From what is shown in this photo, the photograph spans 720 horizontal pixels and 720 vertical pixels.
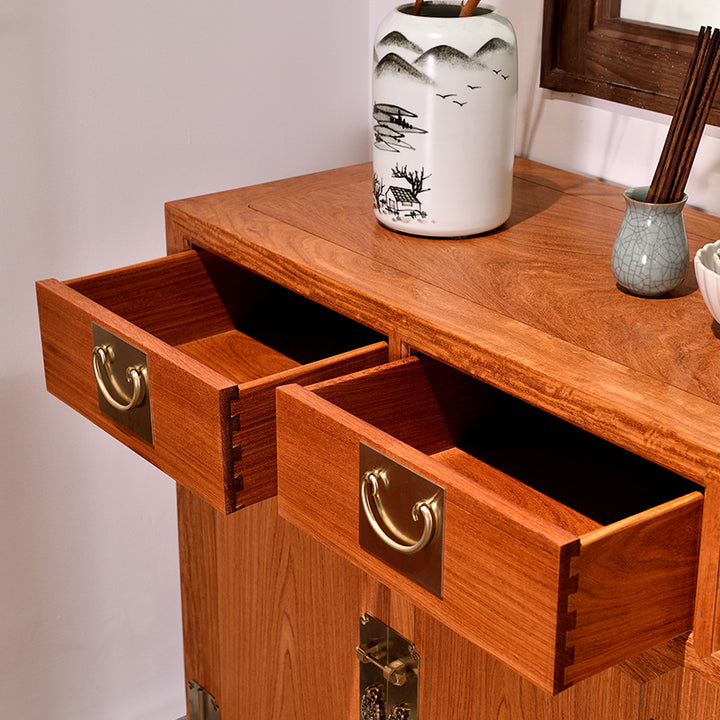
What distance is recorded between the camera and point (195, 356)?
1103 millimetres

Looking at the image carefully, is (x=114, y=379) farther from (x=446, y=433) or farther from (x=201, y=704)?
(x=201, y=704)

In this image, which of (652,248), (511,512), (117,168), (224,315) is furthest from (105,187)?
(511,512)

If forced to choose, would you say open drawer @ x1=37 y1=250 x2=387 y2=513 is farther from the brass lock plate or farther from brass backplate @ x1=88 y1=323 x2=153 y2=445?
the brass lock plate

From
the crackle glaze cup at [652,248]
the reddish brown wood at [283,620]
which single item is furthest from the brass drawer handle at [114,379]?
the crackle glaze cup at [652,248]

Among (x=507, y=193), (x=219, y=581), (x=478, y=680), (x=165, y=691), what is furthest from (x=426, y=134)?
(x=165, y=691)

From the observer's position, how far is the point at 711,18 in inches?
40.3

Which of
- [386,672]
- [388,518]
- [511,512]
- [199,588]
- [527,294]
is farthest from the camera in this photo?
[199,588]

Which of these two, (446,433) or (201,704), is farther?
(201,704)

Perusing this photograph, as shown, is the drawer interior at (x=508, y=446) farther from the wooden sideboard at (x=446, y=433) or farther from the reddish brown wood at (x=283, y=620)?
the reddish brown wood at (x=283, y=620)

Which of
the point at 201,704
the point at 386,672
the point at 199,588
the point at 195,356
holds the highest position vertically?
the point at 195,356

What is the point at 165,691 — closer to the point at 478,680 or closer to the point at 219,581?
the point at 219,581

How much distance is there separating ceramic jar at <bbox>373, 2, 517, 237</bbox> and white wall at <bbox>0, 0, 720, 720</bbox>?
240mm

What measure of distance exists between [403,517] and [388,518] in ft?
0.06

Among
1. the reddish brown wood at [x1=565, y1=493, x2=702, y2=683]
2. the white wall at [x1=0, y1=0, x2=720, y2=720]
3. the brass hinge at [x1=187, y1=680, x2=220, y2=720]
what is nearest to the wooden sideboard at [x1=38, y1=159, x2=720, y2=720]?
the reddish brown wood at [x1=565, y1=493, x2=702, y2=683]
